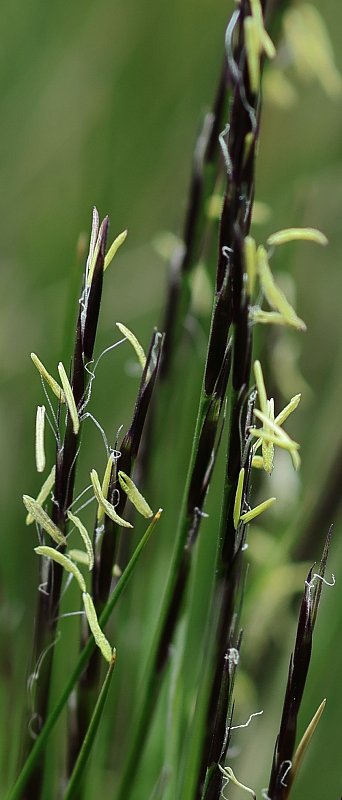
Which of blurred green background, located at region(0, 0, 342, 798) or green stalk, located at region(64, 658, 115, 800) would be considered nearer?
green stalk, located at region(64, 658, 115, 800)

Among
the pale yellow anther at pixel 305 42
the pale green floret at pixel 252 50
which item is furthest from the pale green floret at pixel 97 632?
the pale yellow anther at pixel 305 42

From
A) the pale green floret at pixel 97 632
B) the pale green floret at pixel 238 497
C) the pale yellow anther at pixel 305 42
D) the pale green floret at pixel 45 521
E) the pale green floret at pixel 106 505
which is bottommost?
the pale green floret at pixel 97 632

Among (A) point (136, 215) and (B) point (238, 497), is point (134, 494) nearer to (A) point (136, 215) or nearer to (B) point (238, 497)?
(B) point (238, 497)

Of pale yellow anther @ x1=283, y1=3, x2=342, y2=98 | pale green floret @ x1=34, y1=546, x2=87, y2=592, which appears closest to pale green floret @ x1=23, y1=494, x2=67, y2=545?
pale green floret @ x1=34, y1=546, x2=87, y2=592

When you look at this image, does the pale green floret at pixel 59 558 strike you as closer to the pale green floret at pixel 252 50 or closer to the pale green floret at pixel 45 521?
the pale green floret at pixel 45 521

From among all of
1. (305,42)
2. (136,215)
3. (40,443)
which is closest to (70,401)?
(40,443)

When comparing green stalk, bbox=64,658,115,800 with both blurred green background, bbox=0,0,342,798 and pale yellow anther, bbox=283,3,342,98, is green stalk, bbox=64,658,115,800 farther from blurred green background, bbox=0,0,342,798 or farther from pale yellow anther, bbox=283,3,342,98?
pale yellow anther, bbox=283,3,342,98

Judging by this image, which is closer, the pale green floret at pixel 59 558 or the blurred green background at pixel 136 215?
the pale green floret at pixel 59 558
